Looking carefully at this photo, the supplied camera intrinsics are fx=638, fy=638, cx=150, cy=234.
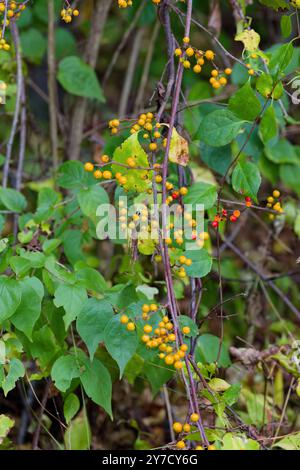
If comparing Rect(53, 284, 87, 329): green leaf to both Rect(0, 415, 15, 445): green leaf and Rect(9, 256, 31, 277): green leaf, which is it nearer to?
Rect(9, 256, 31, 277): green leaf

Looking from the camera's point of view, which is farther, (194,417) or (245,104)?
(245,104)

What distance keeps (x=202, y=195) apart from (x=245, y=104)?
0.20m

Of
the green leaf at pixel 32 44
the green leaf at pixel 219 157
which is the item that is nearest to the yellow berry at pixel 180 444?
the green leaf at pixel 219 157

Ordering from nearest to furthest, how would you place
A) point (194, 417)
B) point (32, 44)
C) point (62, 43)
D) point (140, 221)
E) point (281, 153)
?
point (194, 417), point (140, 221), point (281, 153), point (32, 44), point (62, 43)

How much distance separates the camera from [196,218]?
1273mm

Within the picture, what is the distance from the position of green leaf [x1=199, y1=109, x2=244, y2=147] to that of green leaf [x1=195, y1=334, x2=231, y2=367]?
19.4 inches

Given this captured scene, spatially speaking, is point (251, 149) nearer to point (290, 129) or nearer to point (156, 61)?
point (290, 129)

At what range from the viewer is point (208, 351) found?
1521 mm

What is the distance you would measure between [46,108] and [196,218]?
2.14 m

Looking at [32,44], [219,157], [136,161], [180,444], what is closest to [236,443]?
[180,444]

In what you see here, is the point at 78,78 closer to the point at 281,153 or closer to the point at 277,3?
the point at 281,153

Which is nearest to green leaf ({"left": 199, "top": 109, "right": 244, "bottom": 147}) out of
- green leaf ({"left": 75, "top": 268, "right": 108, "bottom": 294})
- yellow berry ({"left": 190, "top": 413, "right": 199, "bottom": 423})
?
green leaf ({"left": 75, "top": 268, "right": 108, "bottom": 294})

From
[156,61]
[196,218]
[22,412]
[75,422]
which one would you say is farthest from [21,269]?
[156,61]

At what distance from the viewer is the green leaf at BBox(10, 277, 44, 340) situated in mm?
1177
